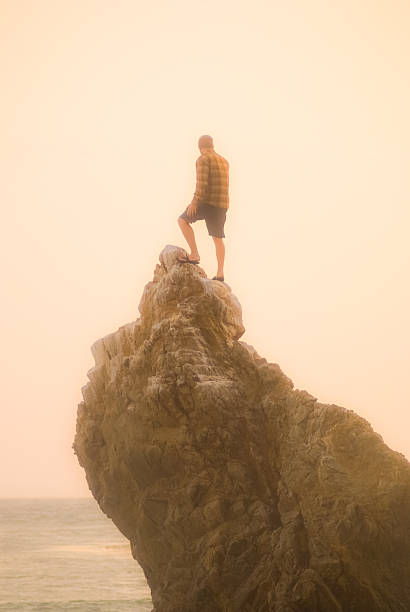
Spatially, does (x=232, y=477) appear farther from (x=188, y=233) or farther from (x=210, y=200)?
(x=210, y=200)

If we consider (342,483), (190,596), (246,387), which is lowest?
(190,596)

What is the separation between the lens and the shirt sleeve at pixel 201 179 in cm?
1542

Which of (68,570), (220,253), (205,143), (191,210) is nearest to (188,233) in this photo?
(191,210)

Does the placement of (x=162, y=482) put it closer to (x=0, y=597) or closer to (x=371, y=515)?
(x=371, y=515)

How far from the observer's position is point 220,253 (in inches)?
624

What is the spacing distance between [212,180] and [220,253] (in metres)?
1.34

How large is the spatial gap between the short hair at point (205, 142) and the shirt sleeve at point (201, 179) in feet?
0.95

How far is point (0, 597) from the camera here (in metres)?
35.5

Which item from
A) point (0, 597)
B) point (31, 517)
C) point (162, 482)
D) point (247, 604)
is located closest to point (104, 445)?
point (162, 482)

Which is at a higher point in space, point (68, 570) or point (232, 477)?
point (232, 477)

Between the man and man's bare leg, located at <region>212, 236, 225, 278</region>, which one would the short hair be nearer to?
the man

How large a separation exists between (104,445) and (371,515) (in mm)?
4534

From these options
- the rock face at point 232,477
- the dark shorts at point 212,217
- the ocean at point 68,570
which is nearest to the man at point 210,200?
the dark shorts at point 212,217

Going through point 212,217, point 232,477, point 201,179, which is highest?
point 201,179
